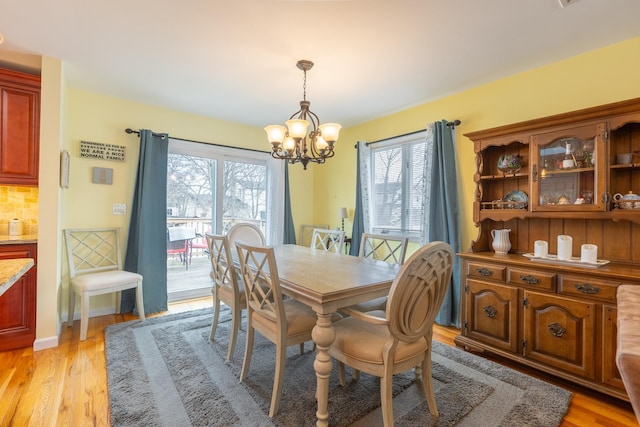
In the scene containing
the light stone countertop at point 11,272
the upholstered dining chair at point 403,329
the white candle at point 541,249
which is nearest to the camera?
the light stone countertop at point 11,272

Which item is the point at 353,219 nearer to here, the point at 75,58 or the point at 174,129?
the point at 174,129

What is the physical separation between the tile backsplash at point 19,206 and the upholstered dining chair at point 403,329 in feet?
10.6

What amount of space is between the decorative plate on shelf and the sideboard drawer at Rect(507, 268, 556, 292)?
1.93ft

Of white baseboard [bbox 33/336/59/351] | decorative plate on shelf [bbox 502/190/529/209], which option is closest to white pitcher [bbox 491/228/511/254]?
decorative plate on shelf [bbox 502/190/529/209]

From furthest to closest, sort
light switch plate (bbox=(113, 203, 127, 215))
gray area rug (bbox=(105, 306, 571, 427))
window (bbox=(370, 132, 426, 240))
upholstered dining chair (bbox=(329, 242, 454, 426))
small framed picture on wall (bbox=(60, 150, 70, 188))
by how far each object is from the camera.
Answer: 1. window (bbox=(370, 132, 426, 240))
2. light switch plate (bbox=(113, 203, 127, 215))
3. small framed picture on wall (bbox=(60, 150, 70, 188))
4. gray area rug (bbox=(105, 306, 571, 427))
5. upholstered dining chair (bbox=(329, 242, 454, 426))

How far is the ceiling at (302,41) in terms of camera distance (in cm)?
189

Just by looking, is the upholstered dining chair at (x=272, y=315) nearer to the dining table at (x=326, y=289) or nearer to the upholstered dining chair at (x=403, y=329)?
the dining table at (x=326, y=289)

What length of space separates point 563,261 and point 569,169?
0.71 meters

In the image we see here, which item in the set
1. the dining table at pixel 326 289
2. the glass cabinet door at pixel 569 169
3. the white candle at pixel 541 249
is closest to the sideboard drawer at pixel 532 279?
the white candle at pixel 541 249

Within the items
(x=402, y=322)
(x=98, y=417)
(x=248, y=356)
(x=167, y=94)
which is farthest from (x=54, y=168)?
(x=402, y=322)

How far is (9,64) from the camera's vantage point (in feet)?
8.54

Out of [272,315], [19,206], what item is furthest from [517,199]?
[19,206]

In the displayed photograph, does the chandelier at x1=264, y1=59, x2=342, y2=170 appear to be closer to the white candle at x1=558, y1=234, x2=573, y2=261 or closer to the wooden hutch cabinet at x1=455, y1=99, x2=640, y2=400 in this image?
the wooden hutch cabinet at x1=455, y1=99, x2=640, y2=400

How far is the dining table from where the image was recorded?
159 cm
